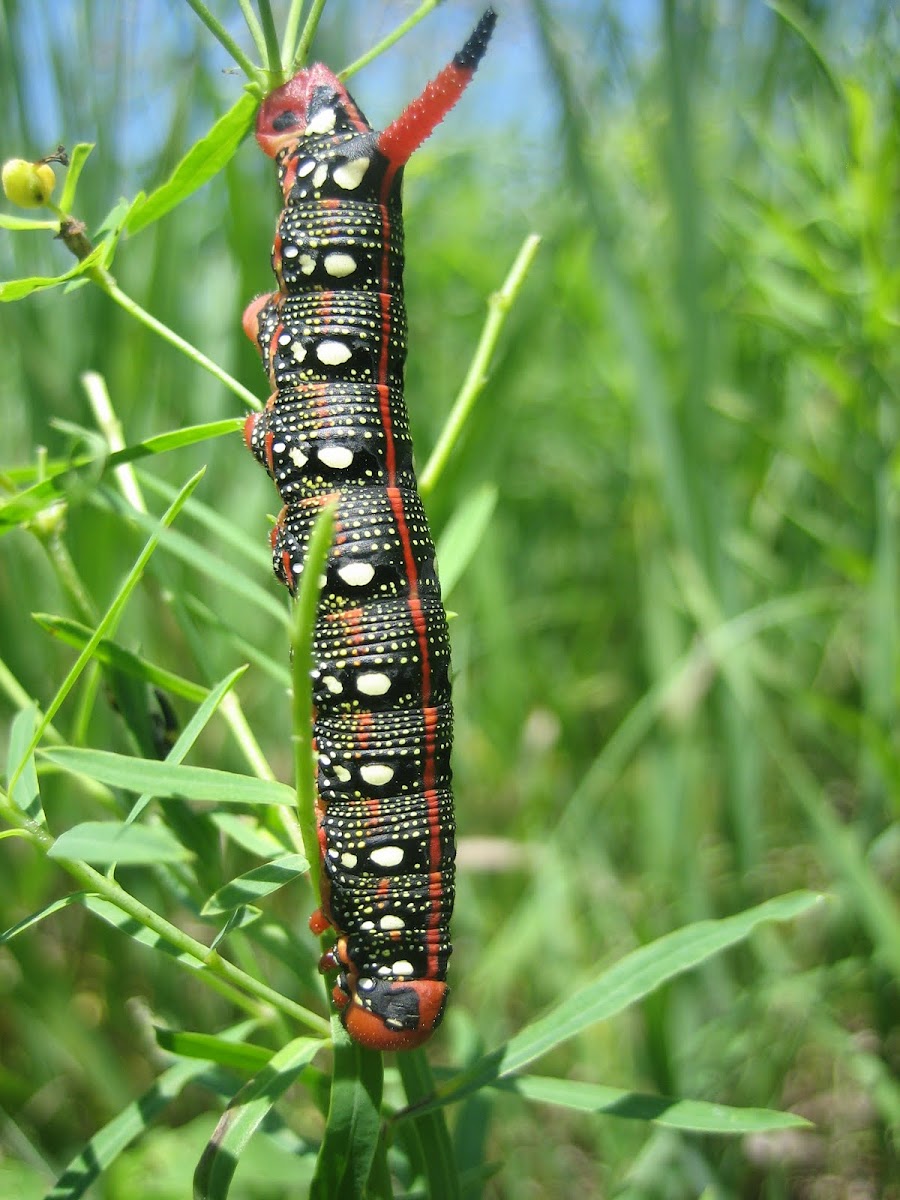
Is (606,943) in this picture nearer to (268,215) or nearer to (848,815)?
(848,815)

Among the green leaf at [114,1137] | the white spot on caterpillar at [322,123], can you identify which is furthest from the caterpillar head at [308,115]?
the green leaf at [114,1137]

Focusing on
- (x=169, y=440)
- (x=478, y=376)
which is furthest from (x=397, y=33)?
(x=169, y=440)

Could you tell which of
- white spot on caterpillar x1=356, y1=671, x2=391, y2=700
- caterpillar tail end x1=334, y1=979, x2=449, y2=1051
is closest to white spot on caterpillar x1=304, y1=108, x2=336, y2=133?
white spot on caterpillar x1=356, y1=671, x2=391, y2=700

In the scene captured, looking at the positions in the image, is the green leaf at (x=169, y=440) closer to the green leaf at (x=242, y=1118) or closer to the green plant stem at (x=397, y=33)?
the green plant stem at (x=397, y=33)

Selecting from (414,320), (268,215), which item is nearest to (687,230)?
(268,215)

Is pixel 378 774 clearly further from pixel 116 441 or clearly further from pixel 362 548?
pixel 116 441

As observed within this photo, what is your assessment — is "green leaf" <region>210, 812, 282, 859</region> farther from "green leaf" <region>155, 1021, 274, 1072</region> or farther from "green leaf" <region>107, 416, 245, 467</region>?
"green leaf" <region>107, 416, 245, 467</region>

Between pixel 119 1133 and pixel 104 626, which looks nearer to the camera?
pixel 104 626
